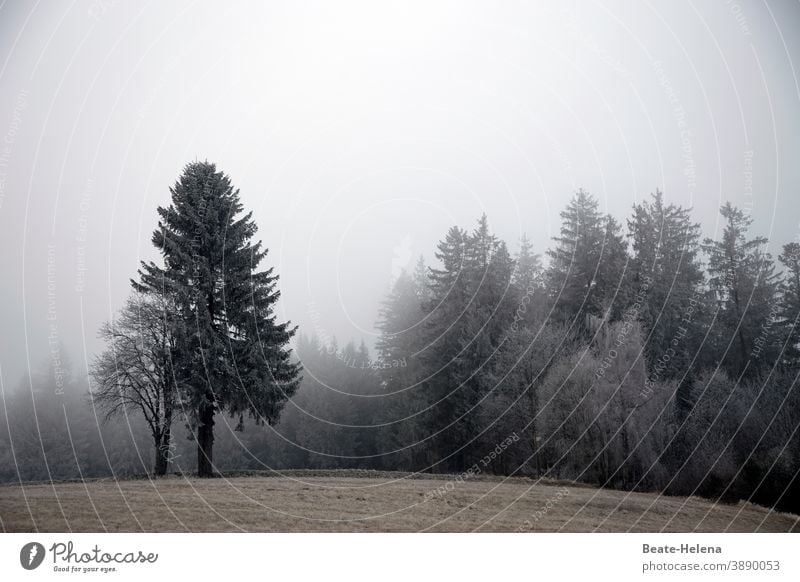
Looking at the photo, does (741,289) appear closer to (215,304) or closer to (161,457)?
(215,304)

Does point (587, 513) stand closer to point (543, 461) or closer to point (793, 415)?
point (543, 461)

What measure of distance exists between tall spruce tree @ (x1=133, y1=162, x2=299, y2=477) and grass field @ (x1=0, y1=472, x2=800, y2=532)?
539 cm

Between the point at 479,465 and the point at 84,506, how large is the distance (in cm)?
2966

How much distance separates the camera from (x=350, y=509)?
14.8 m

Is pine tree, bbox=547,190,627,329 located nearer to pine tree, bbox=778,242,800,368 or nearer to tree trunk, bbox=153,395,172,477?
pine tree, bbox=778,242,800,368

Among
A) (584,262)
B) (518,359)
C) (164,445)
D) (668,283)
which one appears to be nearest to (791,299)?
(668,283)

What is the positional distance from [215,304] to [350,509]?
14.3 meters

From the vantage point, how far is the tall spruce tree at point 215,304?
2436cm

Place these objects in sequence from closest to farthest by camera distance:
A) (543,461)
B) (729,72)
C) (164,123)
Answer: (729,72) → (164,123) → (543,461)

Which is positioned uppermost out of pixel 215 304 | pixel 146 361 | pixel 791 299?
pixel 791 299

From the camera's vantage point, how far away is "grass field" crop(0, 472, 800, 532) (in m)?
12.6

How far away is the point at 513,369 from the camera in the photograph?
3469 cm

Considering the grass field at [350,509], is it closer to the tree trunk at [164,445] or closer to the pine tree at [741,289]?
the tree trunk at [164,445]
